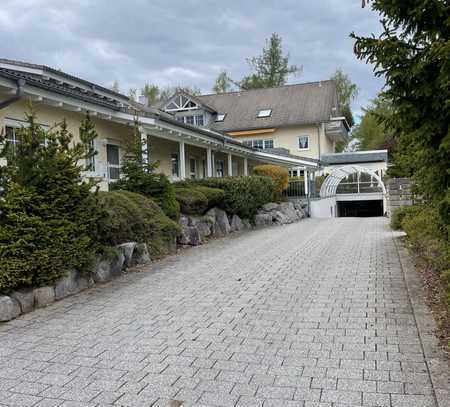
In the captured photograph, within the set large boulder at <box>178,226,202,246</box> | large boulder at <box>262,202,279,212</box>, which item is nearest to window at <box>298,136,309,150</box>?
large boulder at <box>262,202,279,212</box>

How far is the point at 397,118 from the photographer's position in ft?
16.3

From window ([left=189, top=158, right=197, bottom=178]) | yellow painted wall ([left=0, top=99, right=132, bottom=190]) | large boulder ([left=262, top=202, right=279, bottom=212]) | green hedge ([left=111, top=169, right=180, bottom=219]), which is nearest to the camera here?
yellow painted wall ([left=0, top=99, right=132, bottom=190])

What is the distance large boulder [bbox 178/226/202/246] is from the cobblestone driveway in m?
4.06

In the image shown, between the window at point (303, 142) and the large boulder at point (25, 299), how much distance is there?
124 feet

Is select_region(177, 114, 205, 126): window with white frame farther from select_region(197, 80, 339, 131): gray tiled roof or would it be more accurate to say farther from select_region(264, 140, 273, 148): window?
select_region(264, 140, 273, 148): window

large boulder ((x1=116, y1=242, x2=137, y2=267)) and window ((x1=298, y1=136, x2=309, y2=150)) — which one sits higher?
window ((x1=298, y1=136, x2=309, y2=150))

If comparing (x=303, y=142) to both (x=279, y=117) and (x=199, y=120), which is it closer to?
(x=279, y=117)

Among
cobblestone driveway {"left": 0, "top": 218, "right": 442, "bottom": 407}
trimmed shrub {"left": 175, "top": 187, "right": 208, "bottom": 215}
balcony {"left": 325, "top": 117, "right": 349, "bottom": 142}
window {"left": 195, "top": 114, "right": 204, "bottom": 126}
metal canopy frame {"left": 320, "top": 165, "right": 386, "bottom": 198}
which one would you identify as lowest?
cobblestone driveway {"left": 0, "top": 218, "right": 442, "bottom": 407}

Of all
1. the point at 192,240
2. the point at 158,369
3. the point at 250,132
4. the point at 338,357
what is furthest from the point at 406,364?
the point at 250,132

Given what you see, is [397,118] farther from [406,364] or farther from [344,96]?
[344,96]

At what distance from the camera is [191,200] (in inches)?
560

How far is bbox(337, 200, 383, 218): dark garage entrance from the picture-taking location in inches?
1439

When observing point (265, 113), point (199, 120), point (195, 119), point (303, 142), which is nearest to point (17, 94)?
point (195, 119)

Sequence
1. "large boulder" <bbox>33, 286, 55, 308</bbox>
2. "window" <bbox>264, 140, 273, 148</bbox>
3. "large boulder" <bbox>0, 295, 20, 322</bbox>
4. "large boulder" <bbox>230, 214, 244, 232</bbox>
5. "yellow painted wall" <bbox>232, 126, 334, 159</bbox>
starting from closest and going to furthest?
"large boulder" <bbox>0, 295, 20, 322</bbox>
"large boulder" <bbox>33, 286, 55, 308</bbox>
"large boulder" <bbox>230, 214, 244, 232</bbox>
"yellow painted wall" <bbox>232, 126, 334, 159</bbox>
"window" <bbox>264, 140, 273, 148</bbox>
